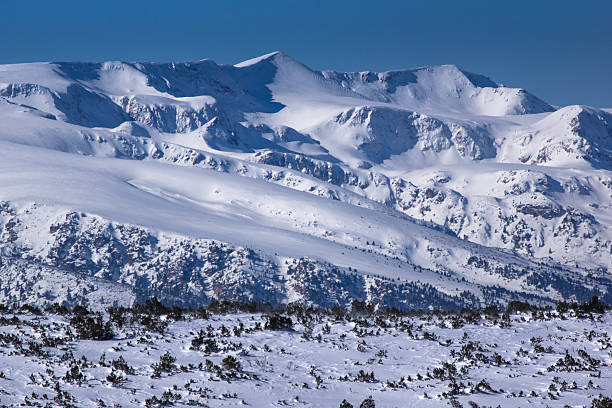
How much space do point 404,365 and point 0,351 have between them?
734 inches

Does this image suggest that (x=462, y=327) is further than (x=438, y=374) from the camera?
Yes

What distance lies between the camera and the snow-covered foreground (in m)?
29.8

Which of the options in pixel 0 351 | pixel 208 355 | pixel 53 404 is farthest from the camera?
pixel 208 355

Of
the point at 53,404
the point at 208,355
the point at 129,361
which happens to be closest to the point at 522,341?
the point at 208,355

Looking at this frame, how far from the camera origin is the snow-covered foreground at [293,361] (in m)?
29.8

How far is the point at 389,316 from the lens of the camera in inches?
1881

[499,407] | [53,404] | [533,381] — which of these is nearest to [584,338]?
[533,381]

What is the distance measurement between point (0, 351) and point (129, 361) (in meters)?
5.74

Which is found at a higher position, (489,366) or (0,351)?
(489,366)

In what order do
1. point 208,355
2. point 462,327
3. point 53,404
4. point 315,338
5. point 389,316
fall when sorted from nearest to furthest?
1. point 53,404
2. point 208,355
3. point 315,338
4. point 462,327
5. point 389,316

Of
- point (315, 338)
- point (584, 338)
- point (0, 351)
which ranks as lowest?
point (0, 351)

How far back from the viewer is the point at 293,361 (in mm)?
35062

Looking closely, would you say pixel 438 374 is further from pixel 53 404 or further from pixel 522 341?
pixel 53 404

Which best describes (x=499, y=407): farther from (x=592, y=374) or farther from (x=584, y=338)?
(x=584, y=338)
